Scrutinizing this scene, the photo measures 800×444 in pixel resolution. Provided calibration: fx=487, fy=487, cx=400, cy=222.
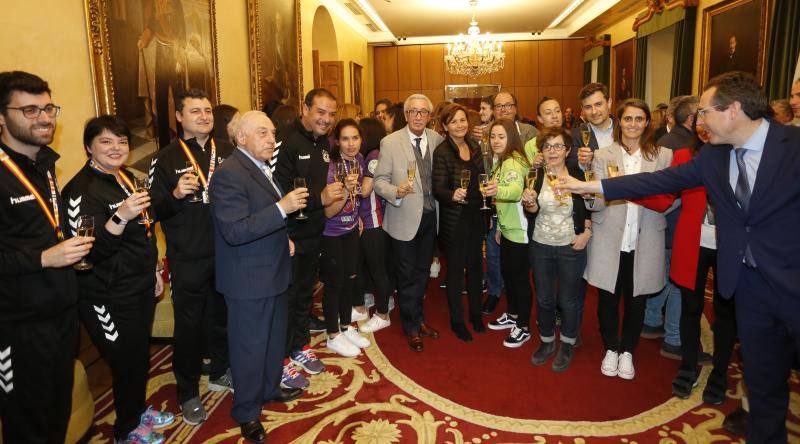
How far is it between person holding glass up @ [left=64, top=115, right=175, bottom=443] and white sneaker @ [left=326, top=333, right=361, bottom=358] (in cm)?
146

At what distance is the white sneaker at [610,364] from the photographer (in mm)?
3365

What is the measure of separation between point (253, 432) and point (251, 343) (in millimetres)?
509

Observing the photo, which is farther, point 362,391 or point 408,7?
point 408,7

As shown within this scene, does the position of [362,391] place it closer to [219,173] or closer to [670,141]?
[219,173]

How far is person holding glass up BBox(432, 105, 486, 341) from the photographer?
364 centimetres

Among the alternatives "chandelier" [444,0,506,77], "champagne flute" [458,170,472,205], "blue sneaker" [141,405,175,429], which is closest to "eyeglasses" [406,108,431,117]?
"champagne flute" [458,170,472,205]

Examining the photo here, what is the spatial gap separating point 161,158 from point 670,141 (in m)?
3.48

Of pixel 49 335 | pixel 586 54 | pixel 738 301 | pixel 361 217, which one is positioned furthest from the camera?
pixel 586 54

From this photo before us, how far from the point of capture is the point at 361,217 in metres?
3.90

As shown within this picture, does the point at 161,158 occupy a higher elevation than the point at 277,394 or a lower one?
higher

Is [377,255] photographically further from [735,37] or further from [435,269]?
[735,37]

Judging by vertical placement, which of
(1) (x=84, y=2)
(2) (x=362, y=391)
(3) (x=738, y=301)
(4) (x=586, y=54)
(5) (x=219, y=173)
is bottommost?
(2) (x=362, y=391)

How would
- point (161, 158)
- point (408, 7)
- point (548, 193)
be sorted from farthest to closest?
point (408, 7) < point (548, 193) < point (161, 158)

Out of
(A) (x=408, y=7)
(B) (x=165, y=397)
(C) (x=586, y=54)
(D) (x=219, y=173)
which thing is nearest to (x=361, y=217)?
(D) (x=219, y=173)
